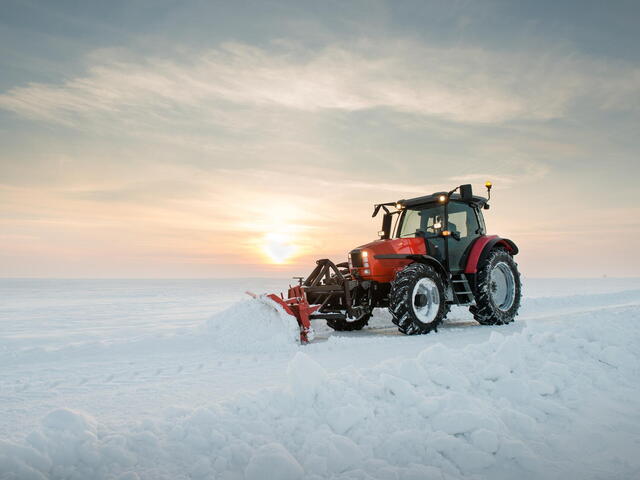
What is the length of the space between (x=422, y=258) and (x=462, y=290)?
1289 mm

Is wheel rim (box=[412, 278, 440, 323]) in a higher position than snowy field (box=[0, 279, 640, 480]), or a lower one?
higher

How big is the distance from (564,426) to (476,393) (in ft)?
2.09

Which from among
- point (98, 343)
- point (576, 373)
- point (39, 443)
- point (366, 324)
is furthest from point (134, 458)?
point (366, 324)

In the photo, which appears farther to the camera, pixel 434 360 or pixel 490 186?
pixel 490 186

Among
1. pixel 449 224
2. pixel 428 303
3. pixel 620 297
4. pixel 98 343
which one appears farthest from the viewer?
pixel 620 297

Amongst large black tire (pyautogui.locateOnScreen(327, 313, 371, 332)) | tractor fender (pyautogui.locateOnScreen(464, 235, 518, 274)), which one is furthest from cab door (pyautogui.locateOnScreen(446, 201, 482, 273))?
large black tire (pyautogui.locateOnScreen(327, 313, 371, 332))

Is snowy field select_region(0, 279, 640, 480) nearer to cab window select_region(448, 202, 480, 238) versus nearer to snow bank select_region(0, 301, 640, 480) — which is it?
snow bank select_region(0, 301, 640, 480)

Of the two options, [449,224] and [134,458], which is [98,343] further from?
[449,224]

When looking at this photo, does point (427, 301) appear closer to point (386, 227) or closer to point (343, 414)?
point (386, 227)

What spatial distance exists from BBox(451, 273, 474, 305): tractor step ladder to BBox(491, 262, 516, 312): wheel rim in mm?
829

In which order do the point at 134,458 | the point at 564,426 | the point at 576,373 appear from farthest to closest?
the point at 576,373, the point at 564,426, the point at 134,458

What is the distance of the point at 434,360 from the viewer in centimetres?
399

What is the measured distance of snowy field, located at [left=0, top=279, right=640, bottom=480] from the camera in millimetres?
2670

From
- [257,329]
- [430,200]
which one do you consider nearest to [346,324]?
[257,329]
